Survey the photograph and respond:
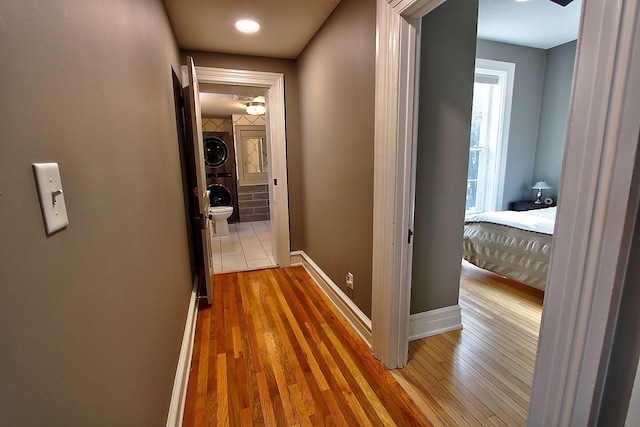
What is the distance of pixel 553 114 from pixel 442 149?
3470 millimetres

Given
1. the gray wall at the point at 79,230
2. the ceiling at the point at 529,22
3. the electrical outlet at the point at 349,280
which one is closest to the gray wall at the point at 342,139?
the electrical outlet at the point at 349,280

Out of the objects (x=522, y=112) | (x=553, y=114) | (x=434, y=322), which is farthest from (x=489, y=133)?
(x=434, y=322)

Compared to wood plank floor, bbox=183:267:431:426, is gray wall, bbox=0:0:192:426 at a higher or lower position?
higher

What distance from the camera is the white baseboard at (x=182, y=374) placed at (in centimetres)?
132

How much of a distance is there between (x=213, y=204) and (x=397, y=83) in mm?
5307

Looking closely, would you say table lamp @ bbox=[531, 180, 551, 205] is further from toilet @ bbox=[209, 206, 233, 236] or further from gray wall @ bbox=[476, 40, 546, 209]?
toilet @ bbox=[209, 206, 233, 236]

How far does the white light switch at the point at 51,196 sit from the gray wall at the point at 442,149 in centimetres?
171

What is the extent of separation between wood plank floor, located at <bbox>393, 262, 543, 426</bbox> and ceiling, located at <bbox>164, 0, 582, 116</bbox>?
2442 mm

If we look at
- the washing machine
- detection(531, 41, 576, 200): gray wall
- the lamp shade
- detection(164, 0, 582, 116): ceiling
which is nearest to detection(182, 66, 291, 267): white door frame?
detection(164, 0, 582, 116): ceiling

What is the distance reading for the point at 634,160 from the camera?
1.91 feet

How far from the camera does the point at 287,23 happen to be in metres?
2.28

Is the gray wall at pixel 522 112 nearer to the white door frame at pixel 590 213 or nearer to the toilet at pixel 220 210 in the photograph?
the white door frame at pixel 590 213

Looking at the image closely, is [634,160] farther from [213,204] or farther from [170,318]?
[213,204]

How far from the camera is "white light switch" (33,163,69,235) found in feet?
1.57
